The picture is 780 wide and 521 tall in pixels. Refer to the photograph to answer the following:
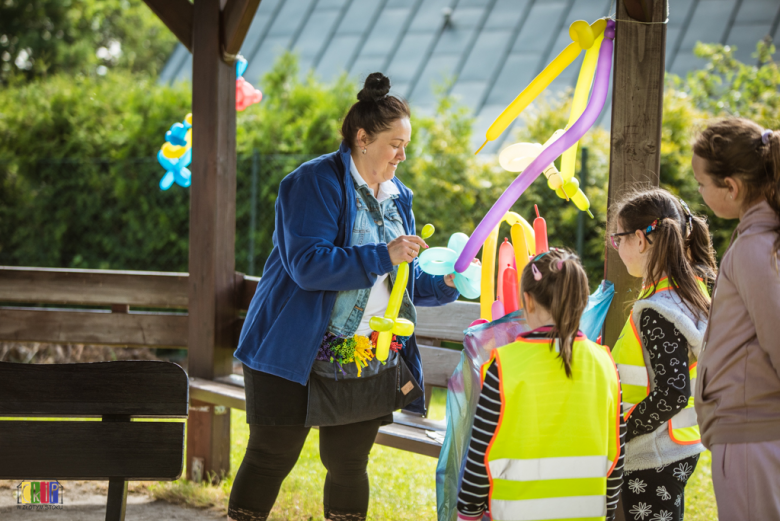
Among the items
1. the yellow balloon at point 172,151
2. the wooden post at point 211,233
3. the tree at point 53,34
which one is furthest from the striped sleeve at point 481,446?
the tree at point 53,34

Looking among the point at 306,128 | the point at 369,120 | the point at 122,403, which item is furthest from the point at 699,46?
the point at 122,403

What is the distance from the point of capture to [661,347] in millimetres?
1806

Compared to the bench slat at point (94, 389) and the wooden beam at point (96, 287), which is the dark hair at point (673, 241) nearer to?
the bench slat at point (94, 389)

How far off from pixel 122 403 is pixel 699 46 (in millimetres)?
6100

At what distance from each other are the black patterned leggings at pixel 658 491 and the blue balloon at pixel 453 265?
2.27 ft

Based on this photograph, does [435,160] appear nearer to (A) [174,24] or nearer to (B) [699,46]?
(A) [174,24]

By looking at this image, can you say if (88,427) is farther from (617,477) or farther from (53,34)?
(53,34)

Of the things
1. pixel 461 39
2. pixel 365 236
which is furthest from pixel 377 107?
pixel 461 39

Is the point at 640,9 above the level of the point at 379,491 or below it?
above

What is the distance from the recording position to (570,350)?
1.62 m

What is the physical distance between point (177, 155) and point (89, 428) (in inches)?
74.7

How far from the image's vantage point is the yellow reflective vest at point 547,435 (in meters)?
1.62

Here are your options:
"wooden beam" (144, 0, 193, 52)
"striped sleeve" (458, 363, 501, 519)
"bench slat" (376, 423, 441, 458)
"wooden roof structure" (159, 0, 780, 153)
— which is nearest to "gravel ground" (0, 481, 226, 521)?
"bench slat" (376, 423, 441, 458)

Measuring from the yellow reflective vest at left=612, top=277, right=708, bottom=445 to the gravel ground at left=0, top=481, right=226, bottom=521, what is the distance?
2.08 meters
